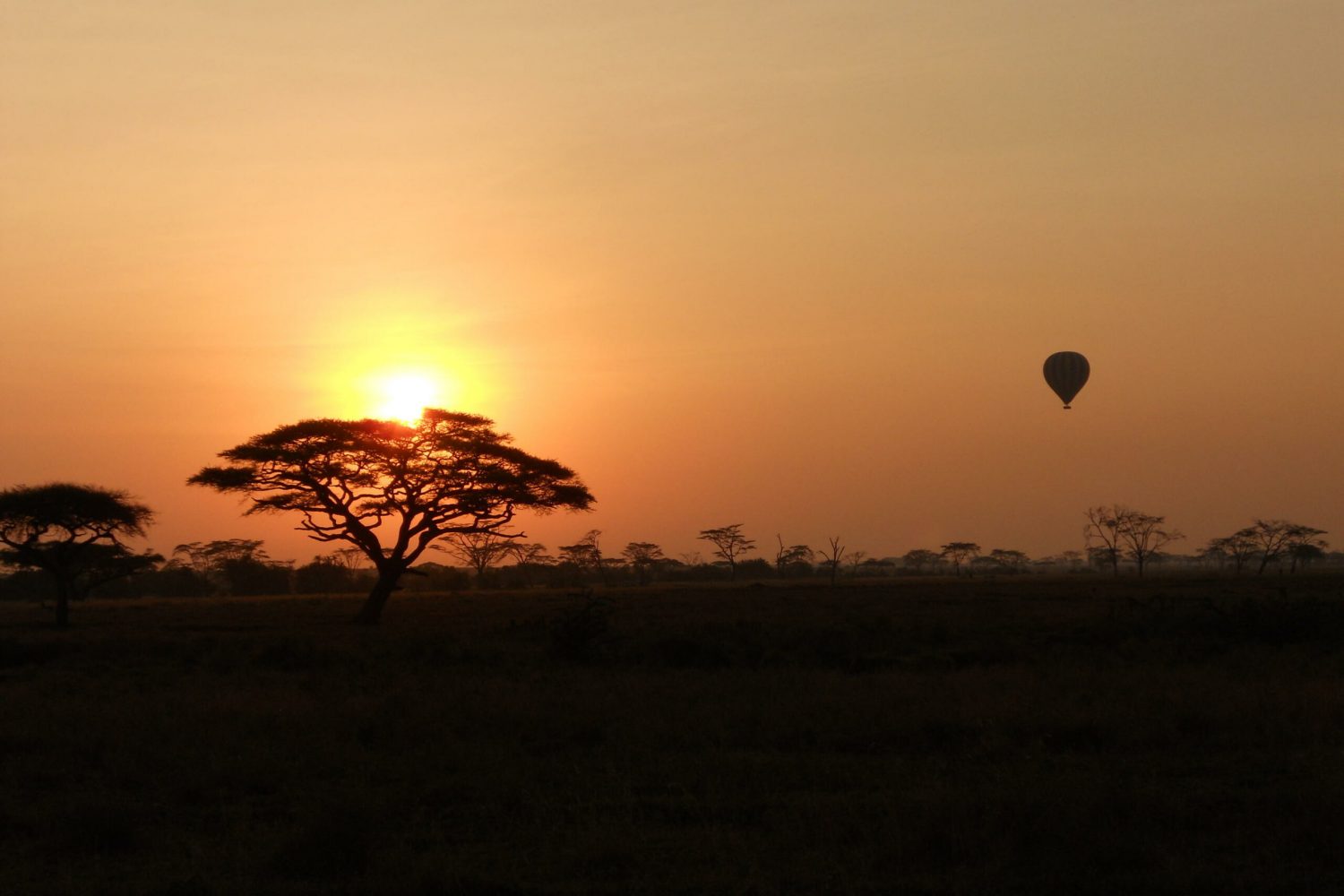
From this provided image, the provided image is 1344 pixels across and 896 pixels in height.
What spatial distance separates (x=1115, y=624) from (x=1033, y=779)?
1814cm

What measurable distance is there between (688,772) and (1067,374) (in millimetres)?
51883

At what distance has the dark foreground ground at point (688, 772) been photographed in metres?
8.35

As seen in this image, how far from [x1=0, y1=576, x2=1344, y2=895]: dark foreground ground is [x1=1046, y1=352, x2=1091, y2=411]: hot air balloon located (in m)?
36.0

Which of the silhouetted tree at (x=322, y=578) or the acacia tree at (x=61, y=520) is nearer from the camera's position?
the acacia tree at (x=61, y=520)

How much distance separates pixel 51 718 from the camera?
15.1 metres

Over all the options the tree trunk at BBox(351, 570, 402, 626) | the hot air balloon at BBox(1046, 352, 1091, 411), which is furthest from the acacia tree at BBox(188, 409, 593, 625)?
the hot air balloon at BBox(1046, 352, 1091, 411)

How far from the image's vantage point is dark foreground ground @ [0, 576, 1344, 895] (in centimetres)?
835

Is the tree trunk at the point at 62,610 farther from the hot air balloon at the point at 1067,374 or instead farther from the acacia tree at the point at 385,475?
the hot air balloon at the point at 1067,374

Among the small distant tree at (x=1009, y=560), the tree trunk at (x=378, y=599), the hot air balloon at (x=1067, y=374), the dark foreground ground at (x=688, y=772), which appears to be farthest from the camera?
the small distant tree at (x=1009, y=560)

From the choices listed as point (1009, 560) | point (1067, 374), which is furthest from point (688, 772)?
point (1009, 560)

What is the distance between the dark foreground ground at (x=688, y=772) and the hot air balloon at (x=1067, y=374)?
36.0 metres

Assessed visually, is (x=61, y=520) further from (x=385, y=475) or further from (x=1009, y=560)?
(x=1009, y=560)

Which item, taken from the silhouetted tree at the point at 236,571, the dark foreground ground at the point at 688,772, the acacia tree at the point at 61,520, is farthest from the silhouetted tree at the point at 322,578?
the dark foreground ground at the point at 688,772

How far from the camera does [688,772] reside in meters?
11.7
